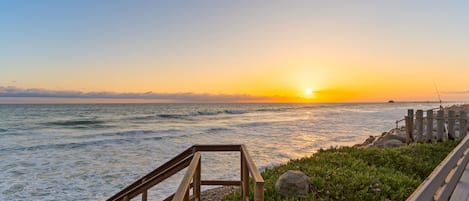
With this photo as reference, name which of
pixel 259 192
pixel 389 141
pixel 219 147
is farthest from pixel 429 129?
pixel 259 192

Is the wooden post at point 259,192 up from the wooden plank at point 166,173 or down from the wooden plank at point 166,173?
up

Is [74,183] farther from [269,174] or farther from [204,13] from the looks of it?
[204,13]

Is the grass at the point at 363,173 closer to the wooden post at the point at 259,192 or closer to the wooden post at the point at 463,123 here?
the wooden post at the point at 463,123

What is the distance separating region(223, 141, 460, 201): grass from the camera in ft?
18.4

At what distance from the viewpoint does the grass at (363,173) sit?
562 centimetres

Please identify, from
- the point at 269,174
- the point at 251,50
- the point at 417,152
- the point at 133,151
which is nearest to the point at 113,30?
the point at 133,151

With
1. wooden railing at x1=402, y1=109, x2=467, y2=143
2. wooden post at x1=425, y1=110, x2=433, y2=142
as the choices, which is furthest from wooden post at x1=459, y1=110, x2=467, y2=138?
wooden post at x1=425, y1=110, x2=433, y2=142

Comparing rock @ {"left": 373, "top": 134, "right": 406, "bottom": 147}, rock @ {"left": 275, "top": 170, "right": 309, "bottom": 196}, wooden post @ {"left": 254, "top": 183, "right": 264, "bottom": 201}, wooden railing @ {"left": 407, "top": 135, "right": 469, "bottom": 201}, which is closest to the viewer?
wooden railing @ {"left": 407, "top": 135, "right": 469, "bottom": 201}

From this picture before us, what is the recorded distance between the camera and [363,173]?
269 inches

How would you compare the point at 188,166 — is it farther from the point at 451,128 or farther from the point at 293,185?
the point at 451,128

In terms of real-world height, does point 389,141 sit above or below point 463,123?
below

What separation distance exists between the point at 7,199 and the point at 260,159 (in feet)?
31.8

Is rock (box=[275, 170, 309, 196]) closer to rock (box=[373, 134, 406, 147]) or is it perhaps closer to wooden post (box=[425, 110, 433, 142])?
wooden post (box=[425, 110, 433, 142])

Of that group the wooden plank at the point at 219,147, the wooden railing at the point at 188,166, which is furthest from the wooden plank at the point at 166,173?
the wooden plank at the point at 219,147
